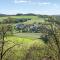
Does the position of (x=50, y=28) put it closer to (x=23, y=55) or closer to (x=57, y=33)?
(x=57, y=33)

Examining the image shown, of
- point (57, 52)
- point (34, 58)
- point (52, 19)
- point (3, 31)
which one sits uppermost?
point (52, 19)

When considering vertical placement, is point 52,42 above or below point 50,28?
below

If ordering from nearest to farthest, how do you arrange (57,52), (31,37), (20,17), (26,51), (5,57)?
1. (57,52)
2. (5,57)
3. (26,51)
4. (31,37)
5. (20,17)

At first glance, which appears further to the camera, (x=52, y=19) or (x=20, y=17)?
(x=20, y=17)

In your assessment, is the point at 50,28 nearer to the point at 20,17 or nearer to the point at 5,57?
the point at 5,57

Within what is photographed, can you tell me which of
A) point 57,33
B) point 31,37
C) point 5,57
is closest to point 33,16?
point 31,37

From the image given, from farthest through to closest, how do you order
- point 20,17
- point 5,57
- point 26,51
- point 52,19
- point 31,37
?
point 20,17 → point 31,37 → point 26,51 → point 5,57 → point 52,19

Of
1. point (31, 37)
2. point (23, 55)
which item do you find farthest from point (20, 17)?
point (23, 55)

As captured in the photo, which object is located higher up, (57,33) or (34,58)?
(57,33)

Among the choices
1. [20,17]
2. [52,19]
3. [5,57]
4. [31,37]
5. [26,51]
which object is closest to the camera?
[52,19]
